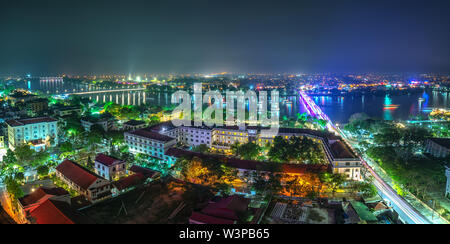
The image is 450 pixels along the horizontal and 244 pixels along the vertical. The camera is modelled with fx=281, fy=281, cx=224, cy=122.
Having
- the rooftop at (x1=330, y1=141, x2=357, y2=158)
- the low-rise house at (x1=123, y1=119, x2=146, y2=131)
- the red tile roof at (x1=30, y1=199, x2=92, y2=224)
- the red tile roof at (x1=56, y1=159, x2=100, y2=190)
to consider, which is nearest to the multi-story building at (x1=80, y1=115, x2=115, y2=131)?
the low-rise house at (x1=123, y1=119, x2=146, y2=131)

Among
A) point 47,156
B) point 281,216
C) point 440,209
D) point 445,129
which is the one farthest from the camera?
point 445,129

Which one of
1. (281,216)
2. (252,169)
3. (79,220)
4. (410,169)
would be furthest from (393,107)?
(79,220)

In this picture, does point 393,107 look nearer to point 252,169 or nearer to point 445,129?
point 445,129

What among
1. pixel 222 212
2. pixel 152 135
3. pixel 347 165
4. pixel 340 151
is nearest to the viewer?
pixel 222 212

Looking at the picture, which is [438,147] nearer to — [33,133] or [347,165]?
[347,165]

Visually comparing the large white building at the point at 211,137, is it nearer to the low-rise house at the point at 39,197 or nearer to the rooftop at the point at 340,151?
the rooftop at the point at 340,151

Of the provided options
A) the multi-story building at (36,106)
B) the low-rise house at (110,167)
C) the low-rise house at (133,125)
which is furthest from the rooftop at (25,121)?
the multi-story building at (36,106)

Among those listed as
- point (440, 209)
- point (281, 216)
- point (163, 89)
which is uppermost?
point (163, 89)

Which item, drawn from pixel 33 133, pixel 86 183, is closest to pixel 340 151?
pixel 86 183
